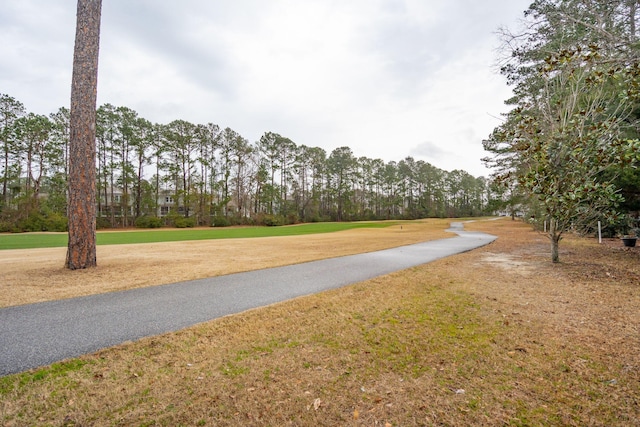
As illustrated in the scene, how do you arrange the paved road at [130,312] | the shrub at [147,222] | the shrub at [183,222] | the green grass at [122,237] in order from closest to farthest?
the paved road at [130,312], the green grass at [122,237], the shrub at [147,222], the shrub at [183,222]

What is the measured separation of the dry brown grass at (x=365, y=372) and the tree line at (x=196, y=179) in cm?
3796

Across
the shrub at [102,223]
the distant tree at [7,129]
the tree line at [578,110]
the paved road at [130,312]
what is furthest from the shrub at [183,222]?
the tree line at [578,110]

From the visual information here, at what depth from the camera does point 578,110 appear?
7.92 m

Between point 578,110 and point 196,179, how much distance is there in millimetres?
45244

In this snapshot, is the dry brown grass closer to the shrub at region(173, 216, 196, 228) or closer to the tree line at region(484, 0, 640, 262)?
the tree line at region(484, 0, 640, 262)

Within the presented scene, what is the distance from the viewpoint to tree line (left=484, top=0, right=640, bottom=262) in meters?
4.03

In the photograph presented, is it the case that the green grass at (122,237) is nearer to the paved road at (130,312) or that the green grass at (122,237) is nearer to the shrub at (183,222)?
the shrub at (183,222)

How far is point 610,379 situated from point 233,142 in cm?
4854

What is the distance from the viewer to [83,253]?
24.8 feet

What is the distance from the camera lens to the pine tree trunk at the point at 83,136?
7266 mm

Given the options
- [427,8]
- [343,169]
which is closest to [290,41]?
[427,8]

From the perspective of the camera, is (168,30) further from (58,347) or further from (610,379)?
(610,379)

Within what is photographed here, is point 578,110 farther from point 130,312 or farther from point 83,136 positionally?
point 83,136

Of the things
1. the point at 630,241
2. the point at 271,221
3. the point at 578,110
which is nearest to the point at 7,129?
the point at 271,221
